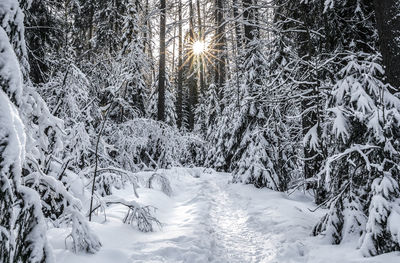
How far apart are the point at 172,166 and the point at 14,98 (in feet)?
30.4

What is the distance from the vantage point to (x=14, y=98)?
178cm

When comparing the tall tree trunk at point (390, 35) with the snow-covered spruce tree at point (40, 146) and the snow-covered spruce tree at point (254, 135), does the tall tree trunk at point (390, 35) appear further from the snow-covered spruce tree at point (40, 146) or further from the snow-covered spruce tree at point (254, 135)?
the snow-covered spruce tree at point (254, 135)

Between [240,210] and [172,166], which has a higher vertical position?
[172,166]

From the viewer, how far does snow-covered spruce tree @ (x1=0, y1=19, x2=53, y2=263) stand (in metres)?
1.54

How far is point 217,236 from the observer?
505 cm

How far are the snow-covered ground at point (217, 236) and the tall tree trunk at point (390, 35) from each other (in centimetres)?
231

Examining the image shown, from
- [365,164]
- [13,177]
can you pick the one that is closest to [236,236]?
[365,164]

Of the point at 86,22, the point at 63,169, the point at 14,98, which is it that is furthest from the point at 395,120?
the point at 86,22

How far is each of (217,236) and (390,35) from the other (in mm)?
4075

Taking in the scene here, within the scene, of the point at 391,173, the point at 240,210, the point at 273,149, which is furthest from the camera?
the point at 273,149

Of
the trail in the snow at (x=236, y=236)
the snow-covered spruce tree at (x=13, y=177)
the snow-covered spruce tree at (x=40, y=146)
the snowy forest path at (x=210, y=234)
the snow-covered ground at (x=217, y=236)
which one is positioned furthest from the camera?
the trail in the snow at (x=236, y=236)

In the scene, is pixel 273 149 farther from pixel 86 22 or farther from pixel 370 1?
pixel 86 22

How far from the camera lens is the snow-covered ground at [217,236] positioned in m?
3.57

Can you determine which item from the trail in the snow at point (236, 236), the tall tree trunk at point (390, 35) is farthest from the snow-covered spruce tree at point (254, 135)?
the tall tree trunk at point (390, 35)
